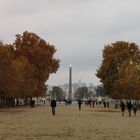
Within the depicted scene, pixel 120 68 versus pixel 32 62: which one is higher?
pixel 32 62

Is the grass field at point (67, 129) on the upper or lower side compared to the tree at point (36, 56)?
lower

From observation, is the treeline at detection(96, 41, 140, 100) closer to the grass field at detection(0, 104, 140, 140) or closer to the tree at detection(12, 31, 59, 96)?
the tree at detection(12, 31, 59, 96)

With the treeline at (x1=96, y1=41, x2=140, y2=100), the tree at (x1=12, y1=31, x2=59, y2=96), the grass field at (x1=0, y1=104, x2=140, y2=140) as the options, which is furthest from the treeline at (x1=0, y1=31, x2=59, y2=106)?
the grass field at (x1=0, y1=104, x2=140, y2=140)

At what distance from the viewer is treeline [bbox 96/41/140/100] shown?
11499 cm

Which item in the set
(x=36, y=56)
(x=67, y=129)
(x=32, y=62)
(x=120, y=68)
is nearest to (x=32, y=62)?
(x=32, y=62)

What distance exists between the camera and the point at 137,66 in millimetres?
117688

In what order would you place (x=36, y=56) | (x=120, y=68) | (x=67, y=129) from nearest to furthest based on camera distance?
(x=67, y=129) < (x=36, y=56) < (x=120, y=68)

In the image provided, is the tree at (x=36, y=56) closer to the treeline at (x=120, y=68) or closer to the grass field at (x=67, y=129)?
the treeline at (x=120, y=68)

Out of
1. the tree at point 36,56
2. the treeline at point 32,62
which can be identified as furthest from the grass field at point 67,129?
the tree at point 36,56

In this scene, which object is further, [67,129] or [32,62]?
[32,62]

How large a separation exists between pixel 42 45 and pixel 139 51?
22050 millimetres

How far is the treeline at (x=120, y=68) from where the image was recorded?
114994 mm

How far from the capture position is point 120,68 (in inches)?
4786

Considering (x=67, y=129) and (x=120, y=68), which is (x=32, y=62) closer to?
(x=120, y=68)
